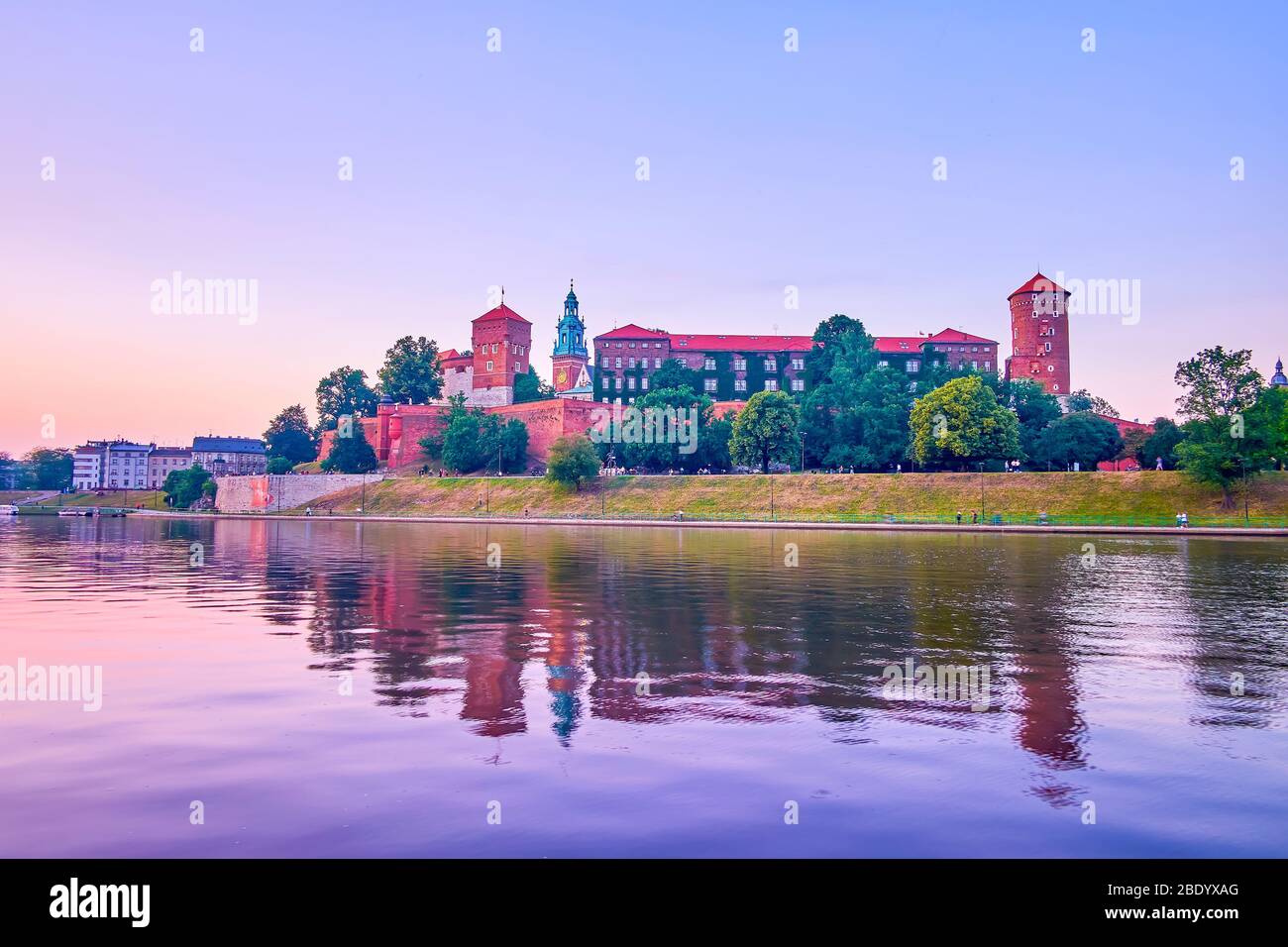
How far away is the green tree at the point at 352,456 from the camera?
4715 inches

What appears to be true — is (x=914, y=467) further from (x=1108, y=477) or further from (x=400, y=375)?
(x=400, y=375)

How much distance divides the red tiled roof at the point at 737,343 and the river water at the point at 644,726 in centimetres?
10957

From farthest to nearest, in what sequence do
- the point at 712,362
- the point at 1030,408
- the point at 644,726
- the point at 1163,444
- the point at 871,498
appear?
the point at 712,362
the point at 1030,408
the point at 1163,444
the point at 871,498
the point at 644,726

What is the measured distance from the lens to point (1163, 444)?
81125 millimetres

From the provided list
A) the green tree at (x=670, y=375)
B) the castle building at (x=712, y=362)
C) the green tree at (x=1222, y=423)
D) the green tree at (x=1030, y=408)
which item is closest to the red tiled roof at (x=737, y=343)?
the castle building at (x=712, y=362)

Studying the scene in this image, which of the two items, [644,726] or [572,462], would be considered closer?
[644,726]

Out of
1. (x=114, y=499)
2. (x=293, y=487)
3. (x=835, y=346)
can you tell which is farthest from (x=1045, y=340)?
(x=114, y=499)

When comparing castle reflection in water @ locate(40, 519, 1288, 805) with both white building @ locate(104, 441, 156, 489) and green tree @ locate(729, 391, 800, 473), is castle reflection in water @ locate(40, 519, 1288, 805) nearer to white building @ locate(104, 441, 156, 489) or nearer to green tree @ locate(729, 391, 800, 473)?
green tree @ locate(729, 391, 800, 473)

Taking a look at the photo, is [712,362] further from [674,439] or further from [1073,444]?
[1073,444]

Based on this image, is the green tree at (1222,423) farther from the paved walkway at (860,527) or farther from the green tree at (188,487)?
the green tree at (188,487)

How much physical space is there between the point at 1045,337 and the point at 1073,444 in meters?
40.4
